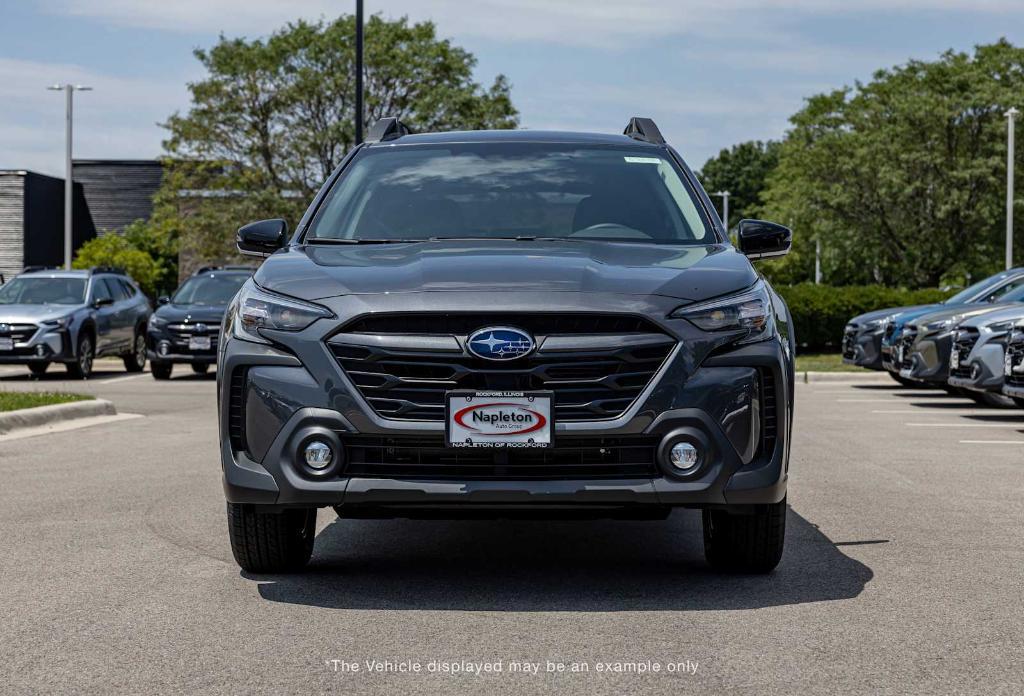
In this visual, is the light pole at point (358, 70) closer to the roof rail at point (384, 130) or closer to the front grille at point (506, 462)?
the roof rail at point (384, 130)

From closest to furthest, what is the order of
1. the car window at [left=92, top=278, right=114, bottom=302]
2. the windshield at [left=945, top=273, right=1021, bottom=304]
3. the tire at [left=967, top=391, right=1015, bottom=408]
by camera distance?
the tire at [left=967, top=391, right=1015, bottom=408], the windshield at [left=945, top=273, right=1021, bottom=304], the car window at [left=92, top=278, right=114, bottom=302]

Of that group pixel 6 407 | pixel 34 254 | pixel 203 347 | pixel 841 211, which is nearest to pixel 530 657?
pixel 6 407

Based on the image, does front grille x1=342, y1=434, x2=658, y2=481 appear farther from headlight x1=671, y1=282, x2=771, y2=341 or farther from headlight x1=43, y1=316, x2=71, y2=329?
headlight x1=43, y1=316, x2=71, y2=329

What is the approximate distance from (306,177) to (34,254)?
29.8m

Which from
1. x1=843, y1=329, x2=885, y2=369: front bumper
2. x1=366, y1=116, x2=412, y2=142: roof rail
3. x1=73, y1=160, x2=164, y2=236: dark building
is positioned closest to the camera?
x1=366, y1=116, x2=412, y2=142: roof rail

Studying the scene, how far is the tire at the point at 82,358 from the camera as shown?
73.8ft

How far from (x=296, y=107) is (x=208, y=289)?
19980 millimetres

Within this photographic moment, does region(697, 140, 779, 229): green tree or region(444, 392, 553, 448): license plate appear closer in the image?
region(444, 392, 553, 448): license plate

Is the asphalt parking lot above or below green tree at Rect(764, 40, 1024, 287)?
below

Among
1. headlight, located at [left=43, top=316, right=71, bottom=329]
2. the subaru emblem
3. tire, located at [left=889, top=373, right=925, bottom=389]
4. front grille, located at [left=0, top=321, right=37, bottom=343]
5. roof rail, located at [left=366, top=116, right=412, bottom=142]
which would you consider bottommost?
tire, located at [left=889, top=373, right=925, bottom=389]

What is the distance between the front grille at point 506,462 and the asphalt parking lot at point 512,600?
0.50m

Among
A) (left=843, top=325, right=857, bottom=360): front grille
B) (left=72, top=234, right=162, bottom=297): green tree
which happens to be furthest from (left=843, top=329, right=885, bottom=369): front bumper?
(left=72, top=234, right=162, bottom=297): green tree

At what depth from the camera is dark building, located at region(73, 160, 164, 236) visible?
79.9 m

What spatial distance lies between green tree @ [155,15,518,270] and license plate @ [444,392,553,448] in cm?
3790
